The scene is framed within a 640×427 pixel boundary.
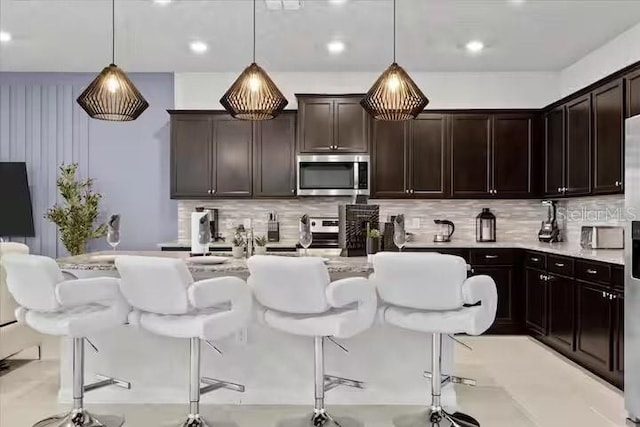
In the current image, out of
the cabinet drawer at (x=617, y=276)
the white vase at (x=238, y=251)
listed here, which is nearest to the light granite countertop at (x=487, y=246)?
the cabinet drawer at (x=617, y=276)

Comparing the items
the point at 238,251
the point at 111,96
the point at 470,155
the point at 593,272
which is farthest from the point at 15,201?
the point at 593,272

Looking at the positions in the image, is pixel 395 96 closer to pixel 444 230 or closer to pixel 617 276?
pixel 617 276

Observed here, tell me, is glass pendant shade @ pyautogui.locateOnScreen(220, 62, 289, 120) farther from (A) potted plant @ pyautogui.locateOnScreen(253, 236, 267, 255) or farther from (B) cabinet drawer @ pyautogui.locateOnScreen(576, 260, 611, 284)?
(B) cabinet drawer @ pyautogui.locateOnScreen(576, 260, 611, 284)

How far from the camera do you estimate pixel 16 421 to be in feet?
11.1

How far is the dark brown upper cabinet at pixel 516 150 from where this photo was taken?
6109 mm

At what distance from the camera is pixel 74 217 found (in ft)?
19.9

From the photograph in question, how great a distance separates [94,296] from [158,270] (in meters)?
0.48

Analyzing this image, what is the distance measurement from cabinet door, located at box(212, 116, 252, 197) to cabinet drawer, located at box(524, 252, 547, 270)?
2.97m

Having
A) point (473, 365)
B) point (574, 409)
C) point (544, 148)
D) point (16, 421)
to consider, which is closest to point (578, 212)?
point (544, 148)

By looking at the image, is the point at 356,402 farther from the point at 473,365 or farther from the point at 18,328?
the point at 18,328

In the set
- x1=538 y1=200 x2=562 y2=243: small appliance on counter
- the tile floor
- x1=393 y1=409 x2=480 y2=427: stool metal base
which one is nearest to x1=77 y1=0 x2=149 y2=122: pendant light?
the tile floor

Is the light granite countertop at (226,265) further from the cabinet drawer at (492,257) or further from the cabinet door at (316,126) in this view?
the cabinet door at (316,126)

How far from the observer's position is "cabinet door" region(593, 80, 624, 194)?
4367 mm

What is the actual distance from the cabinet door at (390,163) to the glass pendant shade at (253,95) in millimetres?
2456
